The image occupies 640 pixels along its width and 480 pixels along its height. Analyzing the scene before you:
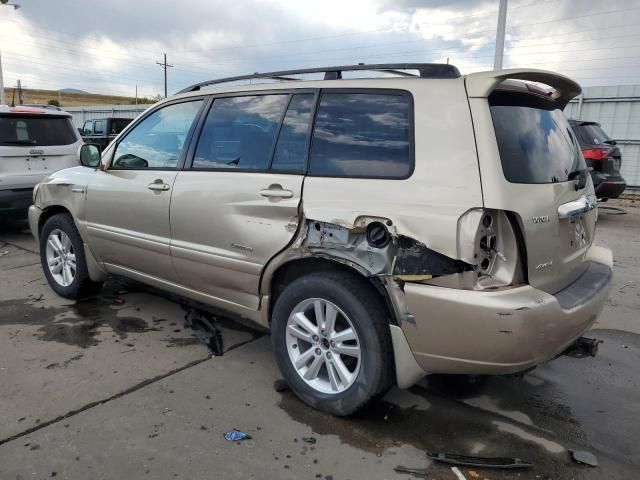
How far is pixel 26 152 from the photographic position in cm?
702

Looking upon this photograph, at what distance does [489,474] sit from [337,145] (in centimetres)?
184

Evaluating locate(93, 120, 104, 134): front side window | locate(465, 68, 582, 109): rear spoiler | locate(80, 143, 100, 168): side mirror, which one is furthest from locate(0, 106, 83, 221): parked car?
locate(93, 120, 104, 134): front side window

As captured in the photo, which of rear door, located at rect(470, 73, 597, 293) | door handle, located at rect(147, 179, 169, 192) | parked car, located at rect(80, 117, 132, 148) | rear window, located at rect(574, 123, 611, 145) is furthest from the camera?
parked car, located at rect(80, 117, 132, 148)

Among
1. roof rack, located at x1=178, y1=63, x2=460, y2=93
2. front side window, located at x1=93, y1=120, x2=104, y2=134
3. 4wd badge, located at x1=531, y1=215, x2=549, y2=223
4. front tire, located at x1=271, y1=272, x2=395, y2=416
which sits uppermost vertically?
front side window, located at x1=93, y1=120, x2=104, y2=134

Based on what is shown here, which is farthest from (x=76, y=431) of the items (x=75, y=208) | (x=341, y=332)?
(x=75, y=208)

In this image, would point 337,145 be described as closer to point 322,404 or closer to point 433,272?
point 433,272

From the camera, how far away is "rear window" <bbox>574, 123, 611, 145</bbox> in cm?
886

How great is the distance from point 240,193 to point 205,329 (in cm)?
144

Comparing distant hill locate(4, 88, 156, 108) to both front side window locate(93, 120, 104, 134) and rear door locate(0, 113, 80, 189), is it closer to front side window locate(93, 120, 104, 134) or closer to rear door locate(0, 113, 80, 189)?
front side window locate(93, 120, 104, 134)

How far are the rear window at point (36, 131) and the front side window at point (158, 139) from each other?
12.4 feet

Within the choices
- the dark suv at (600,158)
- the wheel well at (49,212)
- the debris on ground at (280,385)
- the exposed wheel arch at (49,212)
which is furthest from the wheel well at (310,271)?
the dark suv at (600,158)

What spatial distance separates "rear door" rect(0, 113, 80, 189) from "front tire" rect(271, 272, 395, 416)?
5.34 metres

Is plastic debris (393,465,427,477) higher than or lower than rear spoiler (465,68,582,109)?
lower

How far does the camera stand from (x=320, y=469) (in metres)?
2.44
